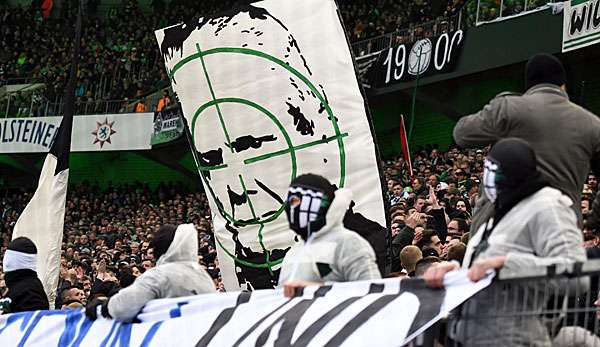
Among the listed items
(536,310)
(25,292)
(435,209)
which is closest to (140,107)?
(435,209)

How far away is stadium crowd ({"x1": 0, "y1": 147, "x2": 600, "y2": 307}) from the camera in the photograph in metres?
7.47

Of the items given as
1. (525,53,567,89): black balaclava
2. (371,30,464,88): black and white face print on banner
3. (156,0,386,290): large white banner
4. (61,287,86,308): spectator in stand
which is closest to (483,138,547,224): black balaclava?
(525,53,567,89): black balaclava

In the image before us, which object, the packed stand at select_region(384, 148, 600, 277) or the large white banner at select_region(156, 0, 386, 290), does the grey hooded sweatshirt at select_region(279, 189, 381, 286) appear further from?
the large white banner at select_region(156, 0, 386, 290)

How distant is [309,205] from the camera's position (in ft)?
15.1

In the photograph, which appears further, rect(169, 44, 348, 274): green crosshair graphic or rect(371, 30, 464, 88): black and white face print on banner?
rect(371, 30, 464, 88): black and white face print on banner

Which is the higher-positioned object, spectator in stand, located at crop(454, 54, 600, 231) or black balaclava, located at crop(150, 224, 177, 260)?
spectator in stand, located at crop(454, 54, 600, 231)

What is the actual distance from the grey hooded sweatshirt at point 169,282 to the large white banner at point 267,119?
1652mm

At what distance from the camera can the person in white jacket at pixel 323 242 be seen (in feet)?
14.8

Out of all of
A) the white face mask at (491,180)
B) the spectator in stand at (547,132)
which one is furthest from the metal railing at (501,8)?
the white face mask at (491,180)

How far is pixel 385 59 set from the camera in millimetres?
21266

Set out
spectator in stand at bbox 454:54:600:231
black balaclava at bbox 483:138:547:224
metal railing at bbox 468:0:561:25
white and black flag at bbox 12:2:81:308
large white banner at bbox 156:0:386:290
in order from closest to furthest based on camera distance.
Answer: black balaclava at bbox 483:138:547:224
spectator in stand at bbox 454:54:600:231
large white banner at bbox 156:0:386:290
white and black flag at bbox 12:2:81:308
metal railing at bbox 468:0:561:25

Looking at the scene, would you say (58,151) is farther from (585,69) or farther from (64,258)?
(585,69)

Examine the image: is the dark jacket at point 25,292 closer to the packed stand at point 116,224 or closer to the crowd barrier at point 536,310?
the crowd barrier at point 536,310

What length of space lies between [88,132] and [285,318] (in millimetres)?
22352
